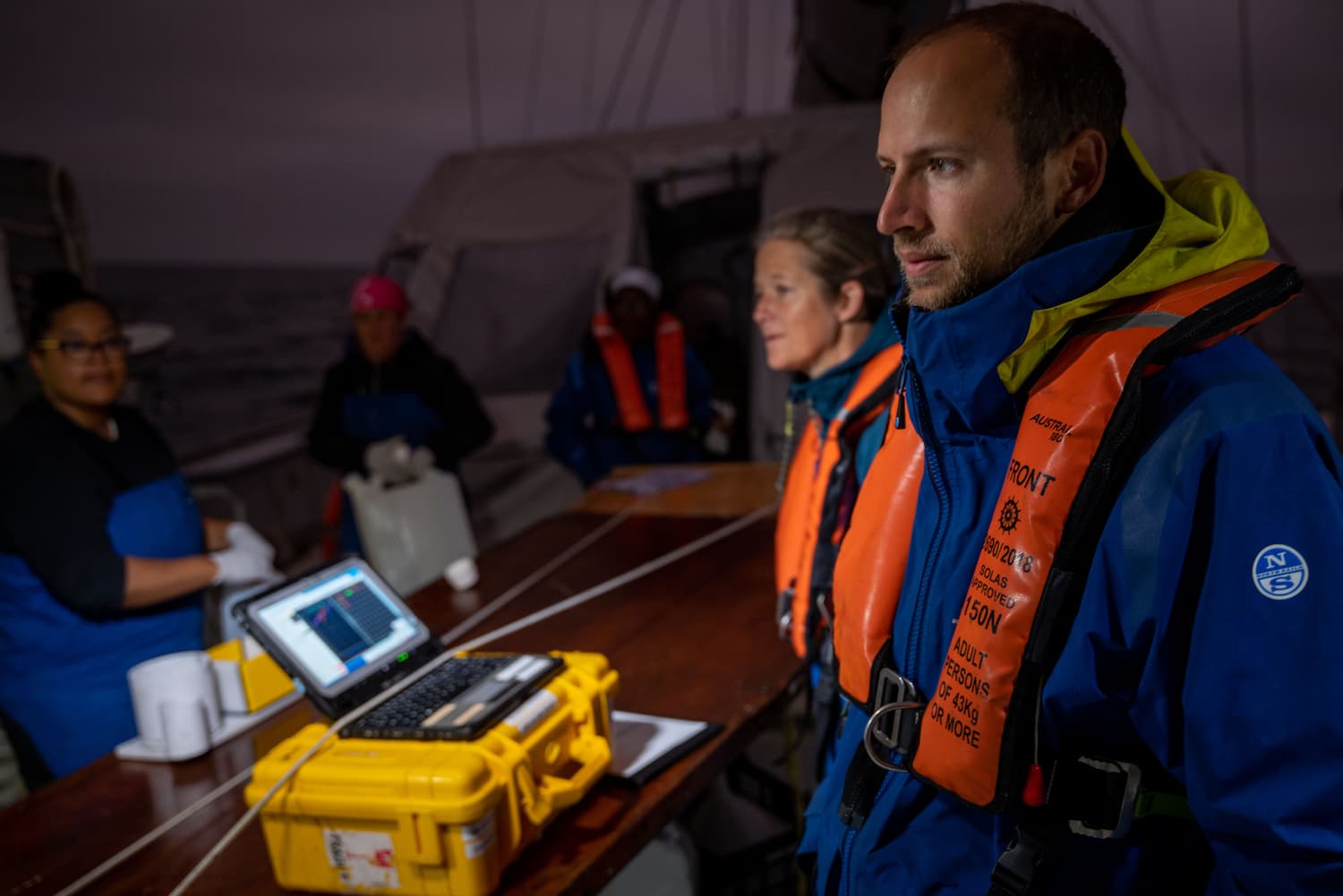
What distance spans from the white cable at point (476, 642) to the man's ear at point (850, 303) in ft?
3.34

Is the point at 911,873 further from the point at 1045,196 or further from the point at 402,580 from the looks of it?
the point at 402,580

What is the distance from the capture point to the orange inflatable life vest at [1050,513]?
827 millimetres

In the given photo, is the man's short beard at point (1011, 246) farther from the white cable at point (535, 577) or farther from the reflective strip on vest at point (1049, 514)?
the white cable at point (535, 577)

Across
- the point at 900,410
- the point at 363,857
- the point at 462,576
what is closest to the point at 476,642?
the point at 462,576

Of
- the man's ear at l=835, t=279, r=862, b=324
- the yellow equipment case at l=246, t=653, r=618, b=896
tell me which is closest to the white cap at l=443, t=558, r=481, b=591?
the yellow equipment case at l=246, t=653, r=618, b=896

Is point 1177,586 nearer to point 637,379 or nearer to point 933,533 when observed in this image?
point 933,533

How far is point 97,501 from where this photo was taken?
2.20m

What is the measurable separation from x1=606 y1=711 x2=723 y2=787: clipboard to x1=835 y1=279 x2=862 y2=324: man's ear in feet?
2.79

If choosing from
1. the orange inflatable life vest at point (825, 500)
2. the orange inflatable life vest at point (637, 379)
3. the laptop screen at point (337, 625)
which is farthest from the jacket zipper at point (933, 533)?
the orange inflatable life vest at point (637, 379)

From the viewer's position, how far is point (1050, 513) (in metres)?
0.86

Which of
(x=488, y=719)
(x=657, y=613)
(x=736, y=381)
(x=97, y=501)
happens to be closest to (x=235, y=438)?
(x=736, y=381)

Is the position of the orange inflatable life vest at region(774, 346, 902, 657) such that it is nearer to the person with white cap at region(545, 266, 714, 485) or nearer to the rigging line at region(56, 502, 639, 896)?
the rigging line at region(56, 502, 639, 896)

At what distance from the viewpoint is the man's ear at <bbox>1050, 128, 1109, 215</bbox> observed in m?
0.89

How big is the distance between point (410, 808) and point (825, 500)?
90 centimetres
